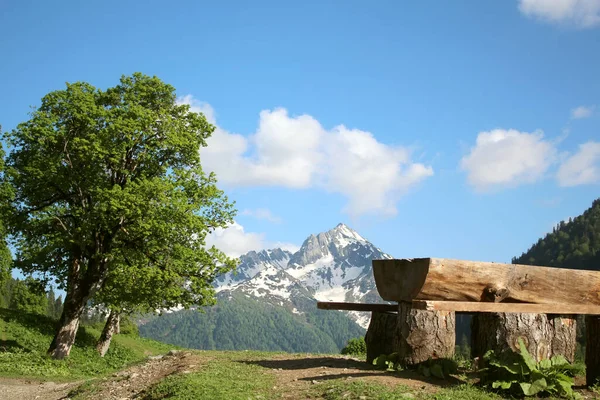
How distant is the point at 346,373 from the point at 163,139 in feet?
64.0

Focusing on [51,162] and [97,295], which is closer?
[51,162]

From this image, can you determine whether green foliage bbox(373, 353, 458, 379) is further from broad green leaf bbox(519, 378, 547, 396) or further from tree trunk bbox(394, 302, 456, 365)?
broad green leaf bbox(519, 378, 547, 396)

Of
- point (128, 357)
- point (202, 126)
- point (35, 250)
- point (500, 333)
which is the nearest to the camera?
point (500, 333)

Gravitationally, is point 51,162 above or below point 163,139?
below

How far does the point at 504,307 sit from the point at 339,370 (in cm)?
518

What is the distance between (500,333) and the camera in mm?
14227

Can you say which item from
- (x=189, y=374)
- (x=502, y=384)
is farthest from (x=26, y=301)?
(x=502, y=384)

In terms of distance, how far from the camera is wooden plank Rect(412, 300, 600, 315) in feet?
44.4

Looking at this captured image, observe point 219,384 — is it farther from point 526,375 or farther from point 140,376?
point 526,375

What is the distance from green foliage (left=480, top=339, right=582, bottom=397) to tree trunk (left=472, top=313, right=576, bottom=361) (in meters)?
0.90

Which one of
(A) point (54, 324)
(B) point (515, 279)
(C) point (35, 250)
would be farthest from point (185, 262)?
(B) point (515, 279)

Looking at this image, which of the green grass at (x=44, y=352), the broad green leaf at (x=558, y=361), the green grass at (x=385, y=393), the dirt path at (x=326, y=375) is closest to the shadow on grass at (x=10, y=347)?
the green grass at (x=44, y=352)

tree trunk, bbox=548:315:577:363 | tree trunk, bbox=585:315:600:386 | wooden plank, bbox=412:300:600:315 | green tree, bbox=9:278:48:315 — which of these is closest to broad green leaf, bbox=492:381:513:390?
wooden plank, bbox=412:300:600:315

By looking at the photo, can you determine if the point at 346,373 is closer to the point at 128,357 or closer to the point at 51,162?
the point at 51,162
